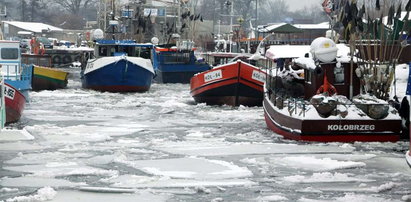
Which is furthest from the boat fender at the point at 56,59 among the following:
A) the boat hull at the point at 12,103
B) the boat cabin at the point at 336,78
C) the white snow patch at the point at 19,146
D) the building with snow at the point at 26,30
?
the white snow patch at the point at 19,146

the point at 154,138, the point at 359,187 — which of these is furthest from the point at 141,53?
the point at 359,187

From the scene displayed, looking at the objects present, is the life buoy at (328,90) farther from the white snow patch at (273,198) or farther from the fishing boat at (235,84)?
the fishing boat at (235,84)

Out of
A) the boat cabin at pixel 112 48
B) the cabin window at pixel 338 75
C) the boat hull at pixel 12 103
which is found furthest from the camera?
the boat cabin at pixel 112 48

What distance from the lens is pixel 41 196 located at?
1248 cm

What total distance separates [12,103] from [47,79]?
17.1 metres

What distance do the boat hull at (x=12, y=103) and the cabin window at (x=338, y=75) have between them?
9.21 meters

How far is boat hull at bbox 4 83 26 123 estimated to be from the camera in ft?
75.0

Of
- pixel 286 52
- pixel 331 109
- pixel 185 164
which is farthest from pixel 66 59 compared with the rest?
pixel 185 164

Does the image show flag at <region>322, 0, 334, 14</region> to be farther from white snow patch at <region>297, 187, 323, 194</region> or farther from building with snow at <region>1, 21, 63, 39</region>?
building with snow at <region>1, 21, 63, 39</region>

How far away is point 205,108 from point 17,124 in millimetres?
8879

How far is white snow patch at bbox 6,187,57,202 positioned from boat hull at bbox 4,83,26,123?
10343 mm

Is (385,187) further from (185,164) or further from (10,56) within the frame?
(10,56)

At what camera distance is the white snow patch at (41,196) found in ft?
40.2

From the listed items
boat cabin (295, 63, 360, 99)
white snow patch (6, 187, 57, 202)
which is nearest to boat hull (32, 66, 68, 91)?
boat cabin (295, 63, 360, 99)
